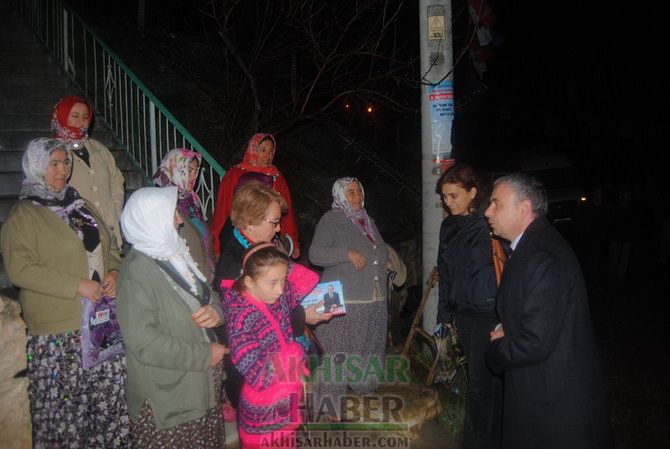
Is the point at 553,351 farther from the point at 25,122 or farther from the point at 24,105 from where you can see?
the point at 24,105

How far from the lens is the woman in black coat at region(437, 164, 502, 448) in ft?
11.2

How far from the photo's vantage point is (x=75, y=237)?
2980mm

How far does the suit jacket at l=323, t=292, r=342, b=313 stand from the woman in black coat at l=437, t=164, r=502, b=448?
0.90m

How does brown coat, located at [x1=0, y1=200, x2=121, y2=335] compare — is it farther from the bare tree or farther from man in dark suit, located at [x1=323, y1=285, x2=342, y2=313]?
the bare tree

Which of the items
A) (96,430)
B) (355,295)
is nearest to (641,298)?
(355,295)

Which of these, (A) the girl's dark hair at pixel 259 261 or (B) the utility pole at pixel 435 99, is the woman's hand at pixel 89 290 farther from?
(B) the utility pole at pixel 435 99

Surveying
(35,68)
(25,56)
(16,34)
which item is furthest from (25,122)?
(16,34)

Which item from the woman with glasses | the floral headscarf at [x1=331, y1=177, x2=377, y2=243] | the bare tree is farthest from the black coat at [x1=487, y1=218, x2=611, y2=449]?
the bare tree

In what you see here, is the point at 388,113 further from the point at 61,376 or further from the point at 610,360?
the point at 61,376

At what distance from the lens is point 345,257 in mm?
4137

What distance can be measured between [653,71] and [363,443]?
18377 millimetres

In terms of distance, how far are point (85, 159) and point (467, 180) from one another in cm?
298

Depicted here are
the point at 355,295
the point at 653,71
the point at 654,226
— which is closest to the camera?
the point at 355,295

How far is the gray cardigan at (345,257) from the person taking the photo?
165 inches
